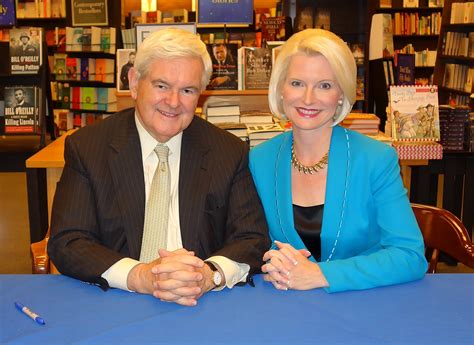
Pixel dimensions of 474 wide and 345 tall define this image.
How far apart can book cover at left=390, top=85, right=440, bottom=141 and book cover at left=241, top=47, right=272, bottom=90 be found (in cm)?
Result: 85

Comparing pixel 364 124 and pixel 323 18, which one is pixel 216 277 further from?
pixel 323 18

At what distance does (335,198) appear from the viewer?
1979 millimetres

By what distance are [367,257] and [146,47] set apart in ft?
3.07

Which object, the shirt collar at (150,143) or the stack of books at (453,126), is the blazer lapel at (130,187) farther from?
the stack of books at (453,126)

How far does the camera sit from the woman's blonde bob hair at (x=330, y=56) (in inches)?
76.3

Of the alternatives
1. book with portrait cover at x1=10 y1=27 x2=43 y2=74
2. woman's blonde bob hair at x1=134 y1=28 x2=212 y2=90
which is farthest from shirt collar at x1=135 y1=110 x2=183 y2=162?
book with portrait cover at x1=10 y1=27 x2=43 y2=74

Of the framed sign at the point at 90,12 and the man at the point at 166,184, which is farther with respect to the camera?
the framed sign at the point at 90,12

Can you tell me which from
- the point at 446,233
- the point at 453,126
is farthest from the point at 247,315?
the point at 453,126

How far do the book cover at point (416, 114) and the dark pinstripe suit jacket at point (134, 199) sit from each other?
2.05 metres

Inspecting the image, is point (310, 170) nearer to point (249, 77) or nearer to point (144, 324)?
point (144, 324)

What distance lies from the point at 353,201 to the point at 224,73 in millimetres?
2381

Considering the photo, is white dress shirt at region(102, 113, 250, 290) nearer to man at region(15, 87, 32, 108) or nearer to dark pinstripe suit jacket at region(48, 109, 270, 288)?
dark pinstripe suit jacket at region(48, 109, 270, 288)

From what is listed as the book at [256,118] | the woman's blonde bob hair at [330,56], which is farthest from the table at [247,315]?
the book at [256,118]

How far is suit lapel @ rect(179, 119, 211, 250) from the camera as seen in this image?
6.56 ft
